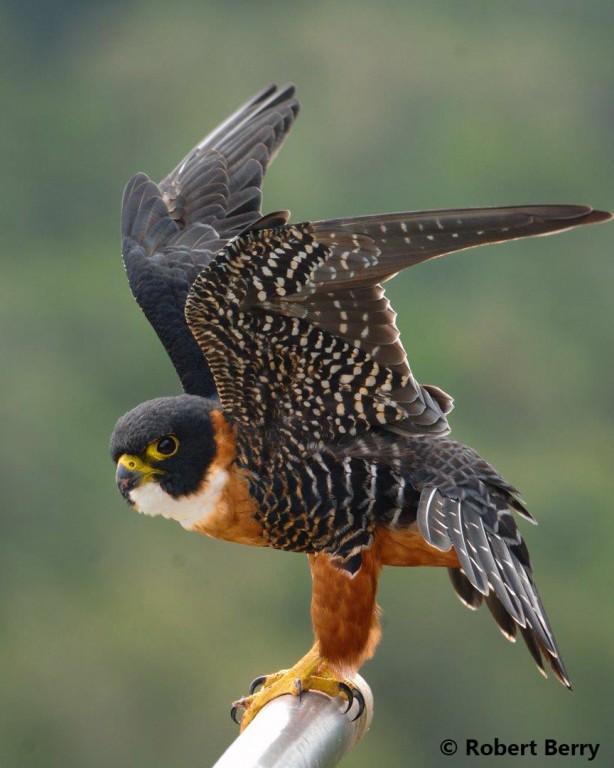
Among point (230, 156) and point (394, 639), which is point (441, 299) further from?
point (230, 156)

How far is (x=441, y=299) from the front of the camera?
18.1 metres

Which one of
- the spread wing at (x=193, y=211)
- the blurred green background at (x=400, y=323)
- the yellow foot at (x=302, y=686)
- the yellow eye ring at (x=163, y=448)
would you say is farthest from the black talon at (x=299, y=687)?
the blurred green background at (x=400, y=323)

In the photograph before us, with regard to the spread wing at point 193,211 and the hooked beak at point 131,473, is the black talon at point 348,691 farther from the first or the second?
the spread wing at point 193,211

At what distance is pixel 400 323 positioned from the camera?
18.0 metres

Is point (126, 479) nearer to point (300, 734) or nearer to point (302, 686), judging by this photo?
point (302, 686)

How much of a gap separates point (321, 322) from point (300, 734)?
3.40ft

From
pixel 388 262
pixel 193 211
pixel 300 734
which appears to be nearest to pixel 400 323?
pixel 193 211

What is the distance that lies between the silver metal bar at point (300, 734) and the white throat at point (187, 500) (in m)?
0.53

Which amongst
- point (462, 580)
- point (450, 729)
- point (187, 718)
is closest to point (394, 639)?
point (450, 729)

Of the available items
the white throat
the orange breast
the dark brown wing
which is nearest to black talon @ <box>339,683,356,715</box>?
the orange breast

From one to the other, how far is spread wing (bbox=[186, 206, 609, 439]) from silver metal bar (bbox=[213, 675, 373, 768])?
2.33ft

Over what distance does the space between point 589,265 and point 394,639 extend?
914 cm

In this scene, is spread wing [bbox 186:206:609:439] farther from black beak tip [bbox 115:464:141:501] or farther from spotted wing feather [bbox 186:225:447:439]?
black beak tip [bbox 115:464:141:501]

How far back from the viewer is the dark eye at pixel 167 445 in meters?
3.68
